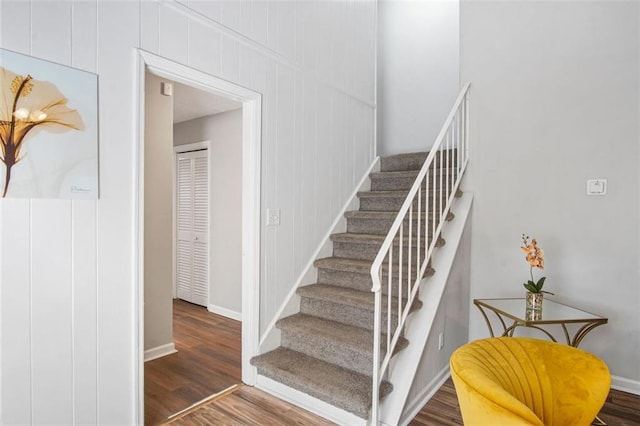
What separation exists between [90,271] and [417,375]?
1952 millimetres

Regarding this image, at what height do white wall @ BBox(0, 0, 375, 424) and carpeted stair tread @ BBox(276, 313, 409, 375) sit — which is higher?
white wall @ BBox(0, 0, 375, 424)

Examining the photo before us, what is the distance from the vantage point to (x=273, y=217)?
2.72 meters

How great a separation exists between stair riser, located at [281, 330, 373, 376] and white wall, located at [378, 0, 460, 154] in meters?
2.64

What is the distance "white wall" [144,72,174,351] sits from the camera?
3035 millimetres

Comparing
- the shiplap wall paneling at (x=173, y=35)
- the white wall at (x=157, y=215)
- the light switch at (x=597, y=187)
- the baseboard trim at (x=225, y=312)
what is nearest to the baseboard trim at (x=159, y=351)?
the white wall at (x=157, y=215)

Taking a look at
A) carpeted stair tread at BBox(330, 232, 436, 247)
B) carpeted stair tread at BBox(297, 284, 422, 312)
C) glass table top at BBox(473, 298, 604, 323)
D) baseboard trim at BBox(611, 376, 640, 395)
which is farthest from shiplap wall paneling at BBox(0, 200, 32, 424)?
baseboard trim at BBox(611, 376, 640, 395)

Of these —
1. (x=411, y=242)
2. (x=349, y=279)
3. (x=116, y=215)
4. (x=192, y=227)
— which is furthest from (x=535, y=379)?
(x=192, y=227)

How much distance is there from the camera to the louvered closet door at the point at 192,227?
475 cm

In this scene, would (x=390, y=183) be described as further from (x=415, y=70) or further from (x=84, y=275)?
(x=84, y=275)

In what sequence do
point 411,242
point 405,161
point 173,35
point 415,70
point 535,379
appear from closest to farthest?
point 535,379 → point 173,35 → point 411,242 → point 405,161 → point 415,70

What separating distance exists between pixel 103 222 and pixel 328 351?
156 centimetres

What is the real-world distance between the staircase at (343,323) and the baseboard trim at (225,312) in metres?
1.61

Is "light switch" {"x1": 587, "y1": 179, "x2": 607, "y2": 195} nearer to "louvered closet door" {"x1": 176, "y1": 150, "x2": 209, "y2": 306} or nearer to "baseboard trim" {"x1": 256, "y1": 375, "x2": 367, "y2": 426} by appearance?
"baseboard trim" {"x1": 256, "y1": 375, "x2": 367, "y2": 426}

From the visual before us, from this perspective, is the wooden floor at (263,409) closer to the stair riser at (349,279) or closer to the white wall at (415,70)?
the stair riser at (349,279)
